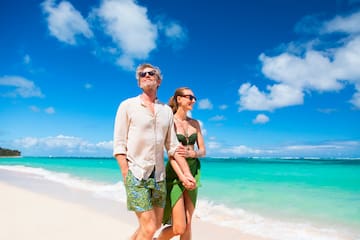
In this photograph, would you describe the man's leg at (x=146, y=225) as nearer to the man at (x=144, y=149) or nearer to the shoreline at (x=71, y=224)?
the man at (x=144, y=149)

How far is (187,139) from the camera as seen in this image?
11.2 feet

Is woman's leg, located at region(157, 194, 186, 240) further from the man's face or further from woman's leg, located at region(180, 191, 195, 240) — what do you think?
the man's face

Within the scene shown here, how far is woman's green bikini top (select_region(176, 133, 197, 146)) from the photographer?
11.1 ft

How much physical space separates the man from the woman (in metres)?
0.33

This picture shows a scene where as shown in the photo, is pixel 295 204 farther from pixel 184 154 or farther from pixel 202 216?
pixel 184 154

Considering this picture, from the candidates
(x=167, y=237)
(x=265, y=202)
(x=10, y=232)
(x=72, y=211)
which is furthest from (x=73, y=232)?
(x=265, y=202)

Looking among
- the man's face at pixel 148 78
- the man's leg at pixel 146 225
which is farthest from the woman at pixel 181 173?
the man's face at pixel 148 78

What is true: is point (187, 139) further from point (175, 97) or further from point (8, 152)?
point (8, 152)

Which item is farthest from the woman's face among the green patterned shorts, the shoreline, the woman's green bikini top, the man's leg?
the shoreline

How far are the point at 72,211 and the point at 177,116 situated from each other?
4560 millimetres

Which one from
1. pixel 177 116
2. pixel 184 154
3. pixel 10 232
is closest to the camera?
pixel 184 154

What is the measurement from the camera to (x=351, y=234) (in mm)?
Result: 6641

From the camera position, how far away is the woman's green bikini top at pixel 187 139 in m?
3.38

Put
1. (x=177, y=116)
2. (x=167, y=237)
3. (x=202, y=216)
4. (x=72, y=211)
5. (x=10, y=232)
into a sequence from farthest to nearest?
1. (x=202, y=216)
2. (x=72, y=211)
3. (x=10, y=232)
4. (x=177, y=116)
5. (x=167, y=237)
